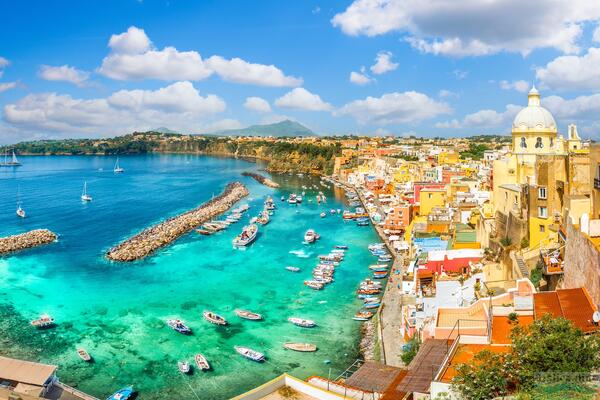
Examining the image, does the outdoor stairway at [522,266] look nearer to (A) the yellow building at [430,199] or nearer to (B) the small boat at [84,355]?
(B) the small boat at [84,355]

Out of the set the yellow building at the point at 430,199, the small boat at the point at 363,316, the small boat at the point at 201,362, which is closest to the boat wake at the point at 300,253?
the yellow building at the point at 430,199

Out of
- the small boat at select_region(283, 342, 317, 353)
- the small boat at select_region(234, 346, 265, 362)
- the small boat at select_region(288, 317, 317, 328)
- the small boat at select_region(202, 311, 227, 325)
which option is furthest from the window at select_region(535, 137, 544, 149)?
the small boat at select_region(202, 311, 227, 325)

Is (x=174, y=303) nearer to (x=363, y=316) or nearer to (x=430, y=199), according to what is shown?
(x=363, y=316)

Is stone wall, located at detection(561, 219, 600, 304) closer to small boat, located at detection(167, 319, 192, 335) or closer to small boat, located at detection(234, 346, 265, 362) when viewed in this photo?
small boat, located at detection(234, 346, 265, 362)

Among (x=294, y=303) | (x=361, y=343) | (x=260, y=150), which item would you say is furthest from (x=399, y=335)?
(x=260, y=150)

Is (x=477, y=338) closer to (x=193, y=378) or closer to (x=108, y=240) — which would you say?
(x=193, y=378)
